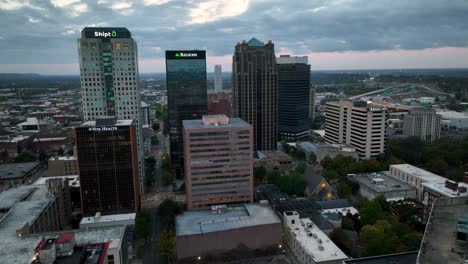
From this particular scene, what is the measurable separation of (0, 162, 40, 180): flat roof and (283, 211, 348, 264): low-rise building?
349 ft

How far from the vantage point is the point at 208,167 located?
96312 millimetres

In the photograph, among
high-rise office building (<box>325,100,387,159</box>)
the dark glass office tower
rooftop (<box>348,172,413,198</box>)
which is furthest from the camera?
high-rise office building (<box>325,100,387,159</box>)

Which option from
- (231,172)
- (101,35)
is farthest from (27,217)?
(101,35)

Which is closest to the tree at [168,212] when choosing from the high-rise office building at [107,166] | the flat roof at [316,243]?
the high-rise office building at [107,166]

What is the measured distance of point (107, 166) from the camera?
91938 millimetres

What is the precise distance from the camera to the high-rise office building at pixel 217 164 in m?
95.5

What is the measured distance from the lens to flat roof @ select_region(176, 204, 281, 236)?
7700 cm

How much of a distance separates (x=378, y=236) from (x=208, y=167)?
153 feet

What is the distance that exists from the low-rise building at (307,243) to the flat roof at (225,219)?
4.48 metres

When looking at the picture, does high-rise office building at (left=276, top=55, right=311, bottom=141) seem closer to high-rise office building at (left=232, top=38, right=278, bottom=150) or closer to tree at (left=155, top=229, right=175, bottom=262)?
high-rise office building at (left=232, top=38, right=278, bottom=150)

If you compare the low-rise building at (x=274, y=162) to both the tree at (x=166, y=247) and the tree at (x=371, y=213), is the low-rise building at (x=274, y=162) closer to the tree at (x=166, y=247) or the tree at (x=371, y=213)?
the tree at (x=371, y=213)

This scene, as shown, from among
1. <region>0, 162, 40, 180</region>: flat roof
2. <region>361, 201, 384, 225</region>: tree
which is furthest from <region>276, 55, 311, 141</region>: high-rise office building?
<region>0, 162, 40, 180</region>: flat roof

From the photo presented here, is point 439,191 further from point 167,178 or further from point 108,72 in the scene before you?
point 108,72

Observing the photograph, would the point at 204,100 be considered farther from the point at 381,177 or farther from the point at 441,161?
the point at 441,161
